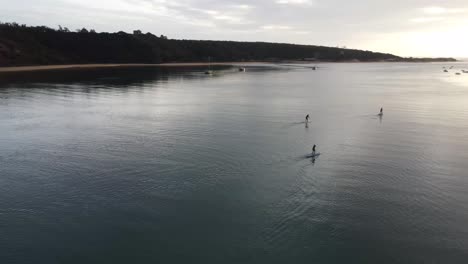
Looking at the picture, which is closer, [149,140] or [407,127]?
[149,140]

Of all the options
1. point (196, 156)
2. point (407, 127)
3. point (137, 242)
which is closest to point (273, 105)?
point (407, 127)

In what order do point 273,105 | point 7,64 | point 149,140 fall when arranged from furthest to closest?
point 7,64 < point 273,105 < point 149,140

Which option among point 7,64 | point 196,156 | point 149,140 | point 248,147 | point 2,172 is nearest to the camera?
point 2,172

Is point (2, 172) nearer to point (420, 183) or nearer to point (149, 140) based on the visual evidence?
point (149, 140)

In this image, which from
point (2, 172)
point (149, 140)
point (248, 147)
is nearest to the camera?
point (2, 172)

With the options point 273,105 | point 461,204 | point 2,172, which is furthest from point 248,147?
point 273,105

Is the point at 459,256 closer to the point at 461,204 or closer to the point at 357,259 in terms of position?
the point at 357,259

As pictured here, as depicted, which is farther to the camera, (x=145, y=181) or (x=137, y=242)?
(x=145, y=181)
